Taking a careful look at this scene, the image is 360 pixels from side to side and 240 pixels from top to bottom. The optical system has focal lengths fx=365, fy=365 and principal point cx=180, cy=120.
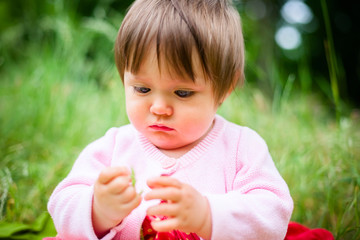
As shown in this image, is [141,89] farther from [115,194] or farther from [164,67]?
[115,194]

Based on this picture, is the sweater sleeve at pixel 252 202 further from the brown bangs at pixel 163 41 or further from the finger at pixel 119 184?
the brown bangs at pixel 163 41

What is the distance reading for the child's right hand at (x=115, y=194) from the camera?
1.02 meters

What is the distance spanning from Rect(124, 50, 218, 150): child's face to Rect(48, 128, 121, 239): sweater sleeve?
0.68 ft

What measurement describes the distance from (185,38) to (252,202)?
56 cm

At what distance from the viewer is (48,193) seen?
6.23 feet

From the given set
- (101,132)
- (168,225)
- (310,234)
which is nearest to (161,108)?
(168,225)

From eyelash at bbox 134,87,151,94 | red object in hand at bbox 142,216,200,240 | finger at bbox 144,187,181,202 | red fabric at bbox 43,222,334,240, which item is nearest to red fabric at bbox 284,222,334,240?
red fabric at bbox 43,222,334,240

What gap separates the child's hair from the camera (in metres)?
1.15

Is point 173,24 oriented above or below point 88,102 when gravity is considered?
above

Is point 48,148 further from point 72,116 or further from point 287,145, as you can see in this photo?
point 287,145

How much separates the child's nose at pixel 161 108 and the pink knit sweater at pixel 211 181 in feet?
0.63

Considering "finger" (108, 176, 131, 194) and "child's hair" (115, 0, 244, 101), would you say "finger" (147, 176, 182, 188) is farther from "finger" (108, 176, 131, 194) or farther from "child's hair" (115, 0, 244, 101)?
"child's hair" (115, 0, 244, 101)

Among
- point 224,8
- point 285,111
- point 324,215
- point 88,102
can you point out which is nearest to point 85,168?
point 224,8

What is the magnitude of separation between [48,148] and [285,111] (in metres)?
1.67
